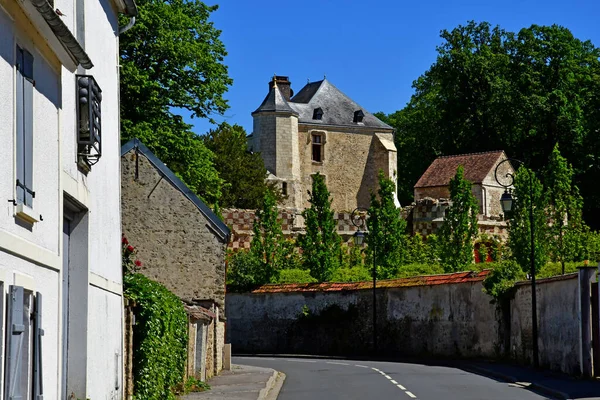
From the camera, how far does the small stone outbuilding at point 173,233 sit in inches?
1171

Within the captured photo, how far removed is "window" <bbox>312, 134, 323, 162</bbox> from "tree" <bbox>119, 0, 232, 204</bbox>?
5269 cm

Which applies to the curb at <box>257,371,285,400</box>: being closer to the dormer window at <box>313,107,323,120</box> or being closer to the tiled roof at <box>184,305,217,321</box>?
the tiled roof at <box>184,305,217,321</box>

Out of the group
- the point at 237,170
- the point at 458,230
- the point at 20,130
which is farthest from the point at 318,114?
the point at 20,130

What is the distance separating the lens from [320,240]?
51906 mm

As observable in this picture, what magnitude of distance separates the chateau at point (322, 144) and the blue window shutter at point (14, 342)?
78.9 metres

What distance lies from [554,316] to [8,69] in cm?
2165

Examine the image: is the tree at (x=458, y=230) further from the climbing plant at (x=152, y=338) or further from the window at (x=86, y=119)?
the window at (x=86, y=119)

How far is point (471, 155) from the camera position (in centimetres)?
7938

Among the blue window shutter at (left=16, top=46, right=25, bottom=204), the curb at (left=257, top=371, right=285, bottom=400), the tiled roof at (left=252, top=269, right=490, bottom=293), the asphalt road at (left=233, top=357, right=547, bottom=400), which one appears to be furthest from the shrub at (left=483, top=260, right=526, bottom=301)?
the blue window shutter at (left=16, top=46, right=25, bottom=204)

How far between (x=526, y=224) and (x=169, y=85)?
1947 centimetres

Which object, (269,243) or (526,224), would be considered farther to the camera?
(269,243)

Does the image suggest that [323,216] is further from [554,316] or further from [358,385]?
[358,385]

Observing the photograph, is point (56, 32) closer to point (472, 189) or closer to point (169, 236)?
point (169, 236)

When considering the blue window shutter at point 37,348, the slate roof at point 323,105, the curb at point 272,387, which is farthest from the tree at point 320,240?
the blue window shutter at point 37,348
